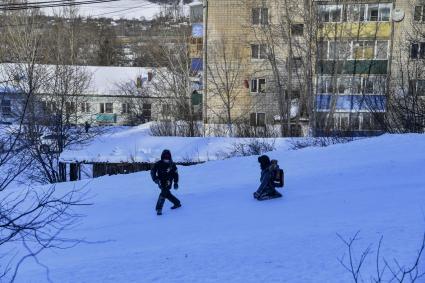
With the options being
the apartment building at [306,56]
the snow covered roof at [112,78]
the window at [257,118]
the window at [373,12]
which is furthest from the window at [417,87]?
the snow covered roof at [112,78]

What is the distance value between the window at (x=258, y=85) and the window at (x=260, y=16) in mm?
4303

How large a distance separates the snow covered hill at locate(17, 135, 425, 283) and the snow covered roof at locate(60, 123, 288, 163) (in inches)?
257

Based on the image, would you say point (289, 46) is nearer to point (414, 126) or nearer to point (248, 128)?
point (248, 128)

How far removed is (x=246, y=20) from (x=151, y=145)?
16.9 m

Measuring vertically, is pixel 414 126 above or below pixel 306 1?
below

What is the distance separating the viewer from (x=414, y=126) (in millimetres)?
21641

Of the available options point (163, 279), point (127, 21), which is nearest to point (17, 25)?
point (163, 279)

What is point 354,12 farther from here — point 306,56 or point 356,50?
point 306,56

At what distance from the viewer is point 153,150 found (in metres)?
22.2

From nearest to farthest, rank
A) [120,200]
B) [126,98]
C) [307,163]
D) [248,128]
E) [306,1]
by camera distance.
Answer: [120,200], [307,163], [248,128], [306,1], [126,98]

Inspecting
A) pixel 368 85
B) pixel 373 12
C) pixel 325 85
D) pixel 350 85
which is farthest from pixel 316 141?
pixel 373 12

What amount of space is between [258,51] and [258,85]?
257cm

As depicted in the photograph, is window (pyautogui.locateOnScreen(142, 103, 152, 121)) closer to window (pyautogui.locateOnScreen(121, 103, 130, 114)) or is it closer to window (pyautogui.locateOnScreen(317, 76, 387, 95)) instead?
window (pyautogui.locateOnScreen(121, 103, 130, 114))

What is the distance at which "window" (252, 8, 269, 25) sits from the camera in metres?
35.7
